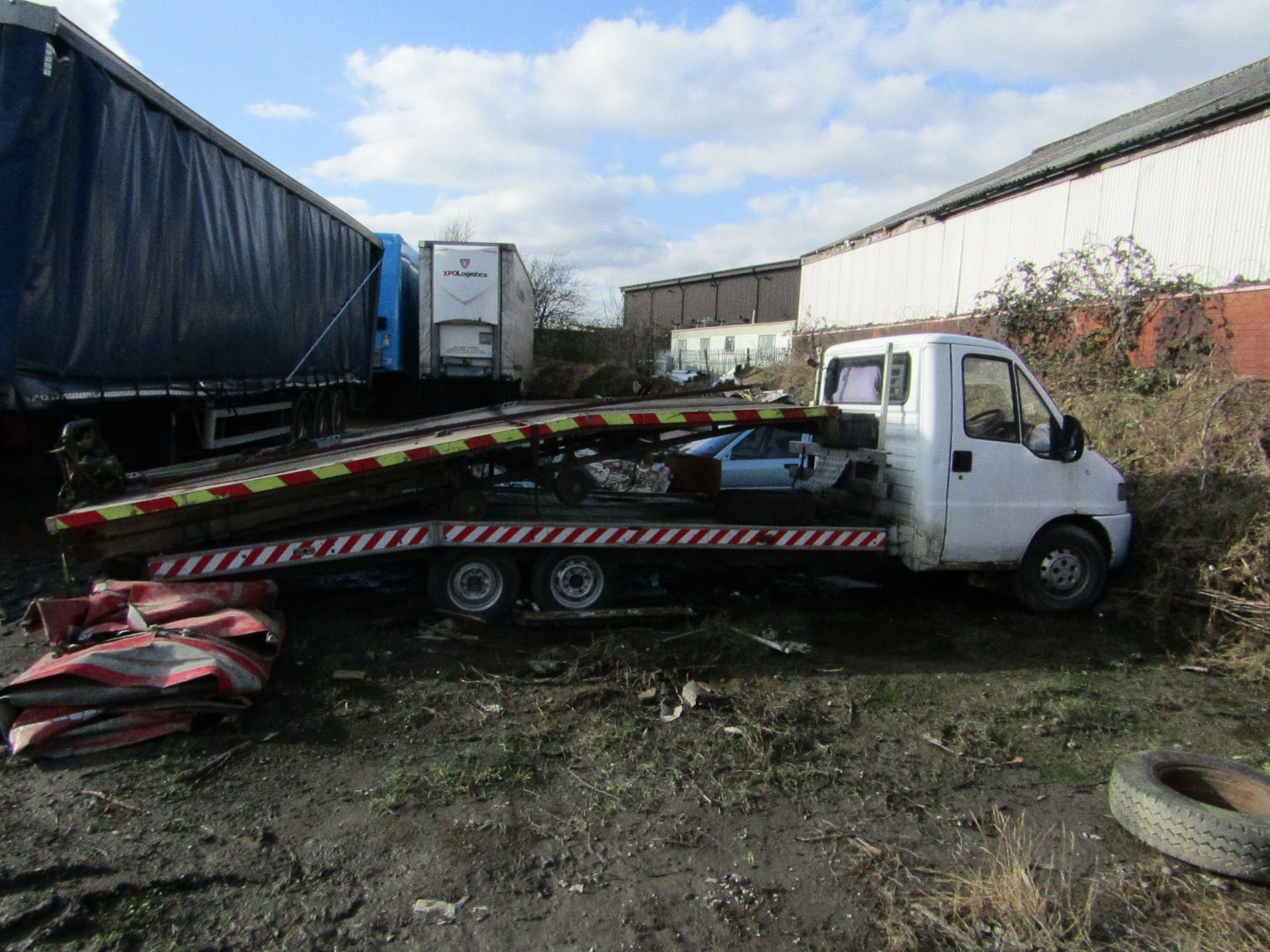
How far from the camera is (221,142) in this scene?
333 inches

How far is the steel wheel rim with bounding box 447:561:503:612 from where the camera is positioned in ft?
18.2

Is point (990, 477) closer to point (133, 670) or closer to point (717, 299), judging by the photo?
point (133, 670)

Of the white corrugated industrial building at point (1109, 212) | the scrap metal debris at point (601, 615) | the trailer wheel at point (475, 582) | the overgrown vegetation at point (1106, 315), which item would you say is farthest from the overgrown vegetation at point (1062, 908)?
the white corrugated industrial building at point (1109, 212)

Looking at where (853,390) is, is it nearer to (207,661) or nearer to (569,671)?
(569,671)

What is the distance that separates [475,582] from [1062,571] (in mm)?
4396

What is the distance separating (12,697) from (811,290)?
23813 millimetres

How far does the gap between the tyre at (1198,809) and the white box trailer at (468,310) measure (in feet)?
50.2

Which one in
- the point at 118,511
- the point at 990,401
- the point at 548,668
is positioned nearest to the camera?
the point at 118,511

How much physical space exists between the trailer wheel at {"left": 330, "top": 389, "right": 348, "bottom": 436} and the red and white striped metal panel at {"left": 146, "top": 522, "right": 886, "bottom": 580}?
869 cm

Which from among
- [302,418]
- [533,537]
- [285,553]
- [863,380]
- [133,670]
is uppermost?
[863,380]

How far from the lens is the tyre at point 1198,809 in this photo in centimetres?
310

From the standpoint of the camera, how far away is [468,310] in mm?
17203

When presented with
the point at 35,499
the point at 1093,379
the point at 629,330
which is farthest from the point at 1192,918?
the point at 629,330

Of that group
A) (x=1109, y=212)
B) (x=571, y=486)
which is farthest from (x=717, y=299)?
(x=571, y=486)
